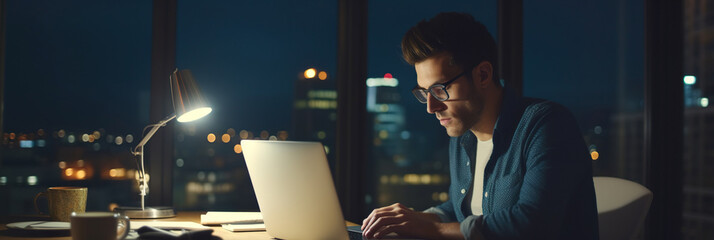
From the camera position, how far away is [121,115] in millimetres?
2467

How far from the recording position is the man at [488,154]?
1314 millimetres

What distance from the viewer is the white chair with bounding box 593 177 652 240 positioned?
1662 mm

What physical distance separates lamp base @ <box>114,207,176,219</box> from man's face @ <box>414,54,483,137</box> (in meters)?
0.98

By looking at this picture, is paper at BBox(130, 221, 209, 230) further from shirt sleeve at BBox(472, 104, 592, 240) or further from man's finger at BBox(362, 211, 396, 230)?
shirt sleeve at BBox(472, 104, 592, 240)

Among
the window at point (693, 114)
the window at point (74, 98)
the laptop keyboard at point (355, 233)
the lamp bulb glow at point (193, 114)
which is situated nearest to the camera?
the laptop keyboard at point (355, 233)

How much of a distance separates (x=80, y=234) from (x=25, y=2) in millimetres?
1725

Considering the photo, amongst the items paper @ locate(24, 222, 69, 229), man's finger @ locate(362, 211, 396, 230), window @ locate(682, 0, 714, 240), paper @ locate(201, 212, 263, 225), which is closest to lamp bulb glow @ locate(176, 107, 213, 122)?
paper @ locate(201, 212, 263, 225)

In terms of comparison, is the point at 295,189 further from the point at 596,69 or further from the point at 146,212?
the point at 596,69

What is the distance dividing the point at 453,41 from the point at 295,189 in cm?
67

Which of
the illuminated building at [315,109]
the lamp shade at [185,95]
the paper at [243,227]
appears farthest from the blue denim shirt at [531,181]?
the illuminated building at [315,109]

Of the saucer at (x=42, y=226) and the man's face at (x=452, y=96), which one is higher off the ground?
the man's face at (x=452, y=96)

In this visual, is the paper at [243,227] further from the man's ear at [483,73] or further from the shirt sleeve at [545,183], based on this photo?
the man's ear at [483,73]

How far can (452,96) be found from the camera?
1629mm

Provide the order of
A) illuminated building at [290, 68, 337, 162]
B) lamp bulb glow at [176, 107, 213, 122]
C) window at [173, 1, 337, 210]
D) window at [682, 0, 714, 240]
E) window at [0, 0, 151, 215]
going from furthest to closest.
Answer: window at [682, 0, 714, 240] → illuminated building at [290, 68, 337, 162] → window at [173, 1, 337, 210] → window at [0, 0, 151, 215] → lamp bulb glow at [176, 107, 213, 122]
